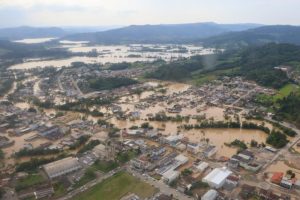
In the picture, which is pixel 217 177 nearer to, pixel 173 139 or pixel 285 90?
pixel 173 139

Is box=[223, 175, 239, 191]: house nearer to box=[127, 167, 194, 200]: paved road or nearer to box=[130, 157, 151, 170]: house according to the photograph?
box=[127, 167, 194, 200]: paved road

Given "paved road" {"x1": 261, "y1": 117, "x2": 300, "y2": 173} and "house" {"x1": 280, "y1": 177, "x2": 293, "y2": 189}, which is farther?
"paved road" {"x1": 261, "y1": 117, "x2": 300, "y2": 173}

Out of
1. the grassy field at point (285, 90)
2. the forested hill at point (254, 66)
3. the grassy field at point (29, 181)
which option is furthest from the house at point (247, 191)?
the forested hill at point (254, 66)

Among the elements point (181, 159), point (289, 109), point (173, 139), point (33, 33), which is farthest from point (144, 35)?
point (181, 159)

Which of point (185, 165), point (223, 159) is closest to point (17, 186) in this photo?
point (185, 165)

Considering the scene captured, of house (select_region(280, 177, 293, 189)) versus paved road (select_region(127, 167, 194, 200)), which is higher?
house (select_region(280, 177, 293, 189))

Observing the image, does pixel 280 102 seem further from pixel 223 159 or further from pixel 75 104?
pixel 75 104

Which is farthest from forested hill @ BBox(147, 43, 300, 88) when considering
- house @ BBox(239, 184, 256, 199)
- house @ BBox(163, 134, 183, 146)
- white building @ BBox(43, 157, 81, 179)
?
white building @ BBox(43, 157, 81, 179)
